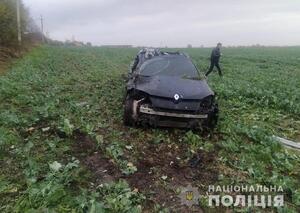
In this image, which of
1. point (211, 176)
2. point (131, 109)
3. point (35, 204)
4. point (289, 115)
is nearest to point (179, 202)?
point (211, 176)

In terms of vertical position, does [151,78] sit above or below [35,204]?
above

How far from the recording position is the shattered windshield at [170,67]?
8945 millimetres

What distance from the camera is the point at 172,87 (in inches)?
311

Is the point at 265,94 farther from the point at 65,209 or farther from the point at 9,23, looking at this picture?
the point at 9,23

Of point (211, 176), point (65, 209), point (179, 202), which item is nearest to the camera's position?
point (65, 209)

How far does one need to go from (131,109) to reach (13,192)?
333cm

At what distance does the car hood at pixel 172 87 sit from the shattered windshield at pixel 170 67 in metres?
0.31

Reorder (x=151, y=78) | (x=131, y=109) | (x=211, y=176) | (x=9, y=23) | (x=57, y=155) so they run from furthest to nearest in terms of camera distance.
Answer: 1. (x=9, y=23)
2. (x=151, y=78)
3. (x=131, y=109)
4. (x=57, y=155)
5. (x=211, y=176)

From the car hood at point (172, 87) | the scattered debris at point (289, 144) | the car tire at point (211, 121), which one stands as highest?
the car hood at point (172, 87)

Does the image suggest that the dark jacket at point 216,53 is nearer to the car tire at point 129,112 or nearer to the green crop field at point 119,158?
the green crop field at point 119,158

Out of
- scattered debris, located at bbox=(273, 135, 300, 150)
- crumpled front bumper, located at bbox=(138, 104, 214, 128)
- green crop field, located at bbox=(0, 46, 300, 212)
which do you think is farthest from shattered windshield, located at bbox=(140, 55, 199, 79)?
scattered debris, located at bbox=(273, 135, 300, 150)

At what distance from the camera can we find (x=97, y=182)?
17.2 ft

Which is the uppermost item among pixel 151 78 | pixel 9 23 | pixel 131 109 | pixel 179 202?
pixel 9 23

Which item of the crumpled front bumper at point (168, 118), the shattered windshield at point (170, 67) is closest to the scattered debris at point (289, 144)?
the crumpled front bumper at point (168, 118)
